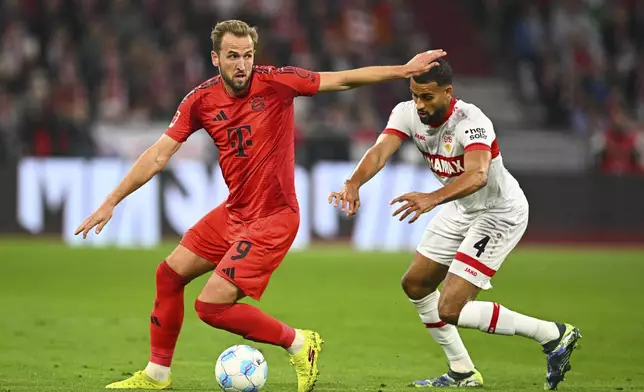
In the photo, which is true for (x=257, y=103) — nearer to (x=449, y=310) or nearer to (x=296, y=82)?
(x=296, y=82)

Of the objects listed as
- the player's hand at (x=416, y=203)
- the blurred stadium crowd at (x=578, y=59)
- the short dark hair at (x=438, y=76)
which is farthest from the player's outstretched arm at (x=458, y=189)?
the blurred stadium crowd at (x=578, y=59)

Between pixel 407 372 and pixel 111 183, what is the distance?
10.5 metres

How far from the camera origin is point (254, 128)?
284 inches

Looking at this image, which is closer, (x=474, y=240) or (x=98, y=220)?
(x=98, y=220)

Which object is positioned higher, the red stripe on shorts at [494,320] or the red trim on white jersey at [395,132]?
the red trim on white jersey at [395,132]

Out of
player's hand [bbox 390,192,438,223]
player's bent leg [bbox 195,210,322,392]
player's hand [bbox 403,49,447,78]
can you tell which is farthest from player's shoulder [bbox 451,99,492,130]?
player's bent leg [bbox 195,210,322,392]

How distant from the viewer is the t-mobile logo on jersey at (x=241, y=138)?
7.22 m

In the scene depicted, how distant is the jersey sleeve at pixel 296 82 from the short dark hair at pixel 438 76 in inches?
28.0

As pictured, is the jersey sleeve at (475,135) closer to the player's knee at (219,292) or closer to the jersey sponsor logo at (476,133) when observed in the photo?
the jersey sponsor logo at (476,133)

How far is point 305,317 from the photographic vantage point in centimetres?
1150

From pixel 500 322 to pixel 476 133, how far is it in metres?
1.29


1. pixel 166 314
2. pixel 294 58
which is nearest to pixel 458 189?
pixel 166 314

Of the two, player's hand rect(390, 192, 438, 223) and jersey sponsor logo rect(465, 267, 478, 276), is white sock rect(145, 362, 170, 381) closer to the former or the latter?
player's hand rect(390, 192, 438, 223)

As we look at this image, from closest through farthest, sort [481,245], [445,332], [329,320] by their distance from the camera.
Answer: [481,245] → [445,332] → [329,320]
